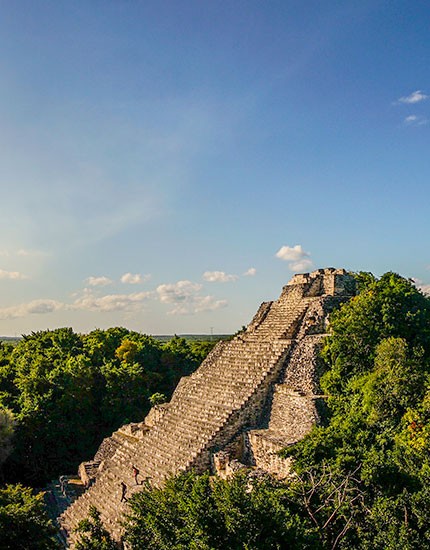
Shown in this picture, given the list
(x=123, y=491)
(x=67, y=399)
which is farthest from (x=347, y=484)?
(x=67, y=399)

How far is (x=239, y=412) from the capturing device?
42.3ft

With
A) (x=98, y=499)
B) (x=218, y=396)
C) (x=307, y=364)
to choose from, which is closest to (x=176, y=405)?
(x=218, y=396)

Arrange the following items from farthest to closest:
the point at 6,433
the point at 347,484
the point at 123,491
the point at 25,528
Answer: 1. the point at 6,433
2. the point at 123,491
3. the point at 25,528
4. the point at 347,484

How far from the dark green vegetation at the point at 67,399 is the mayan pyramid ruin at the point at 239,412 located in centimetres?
390

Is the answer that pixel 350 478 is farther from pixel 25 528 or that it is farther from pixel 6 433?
pixel 6 433

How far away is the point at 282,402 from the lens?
12875 mm

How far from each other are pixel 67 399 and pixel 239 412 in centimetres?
1059

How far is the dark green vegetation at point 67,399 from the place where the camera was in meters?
19.9

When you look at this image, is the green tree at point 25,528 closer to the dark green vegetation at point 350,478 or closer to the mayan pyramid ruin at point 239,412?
the dark green vegetation at point 350,478

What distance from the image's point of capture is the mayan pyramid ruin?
12.1 meters

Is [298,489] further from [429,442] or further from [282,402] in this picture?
[282,402]

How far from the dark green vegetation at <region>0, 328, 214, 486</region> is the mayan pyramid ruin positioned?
12.8 feet

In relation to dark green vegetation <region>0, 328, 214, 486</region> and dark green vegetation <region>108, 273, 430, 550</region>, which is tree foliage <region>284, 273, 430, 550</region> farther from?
dark green vegetation <region>0, 328, 214, 486</region>

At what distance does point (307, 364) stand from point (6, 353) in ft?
71.7
